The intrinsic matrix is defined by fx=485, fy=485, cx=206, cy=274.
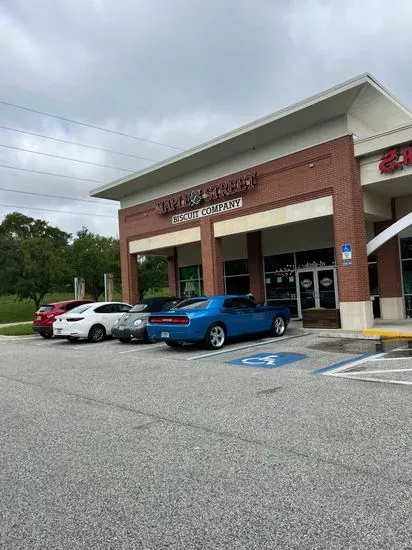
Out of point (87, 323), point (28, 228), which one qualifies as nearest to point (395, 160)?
point (87, 323)

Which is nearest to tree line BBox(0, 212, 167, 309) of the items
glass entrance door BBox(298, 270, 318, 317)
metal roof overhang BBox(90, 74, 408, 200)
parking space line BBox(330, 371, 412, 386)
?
metal roof overhang BBox(90, 74, 408, 200)

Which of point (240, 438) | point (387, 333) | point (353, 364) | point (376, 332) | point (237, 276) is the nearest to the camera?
point (240, 438)

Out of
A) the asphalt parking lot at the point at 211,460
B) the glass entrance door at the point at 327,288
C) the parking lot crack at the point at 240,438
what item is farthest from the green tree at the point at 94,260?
the parking lot crack at the point at 240,438

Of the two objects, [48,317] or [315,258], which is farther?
[315,258]

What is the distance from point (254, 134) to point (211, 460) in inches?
588

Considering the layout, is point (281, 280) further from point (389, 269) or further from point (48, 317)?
point (48, 317)

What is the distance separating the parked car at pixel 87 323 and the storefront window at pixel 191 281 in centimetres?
822

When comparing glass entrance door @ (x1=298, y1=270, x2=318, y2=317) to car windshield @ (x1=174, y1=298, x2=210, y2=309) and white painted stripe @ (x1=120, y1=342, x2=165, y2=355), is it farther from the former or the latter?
car windshield @ (x1=174, y1=298, x2=210, y2=309)

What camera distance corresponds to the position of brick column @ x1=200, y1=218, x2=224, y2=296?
20438 millimetres

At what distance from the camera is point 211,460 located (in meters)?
4.62

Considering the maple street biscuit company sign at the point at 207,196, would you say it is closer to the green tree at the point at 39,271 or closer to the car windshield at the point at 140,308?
the car windshield at the point at 140,308

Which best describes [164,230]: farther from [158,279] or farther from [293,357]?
[158,279]

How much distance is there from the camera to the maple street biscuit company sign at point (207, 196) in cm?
1903

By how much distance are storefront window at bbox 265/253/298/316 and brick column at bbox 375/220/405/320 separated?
4.23 metres
